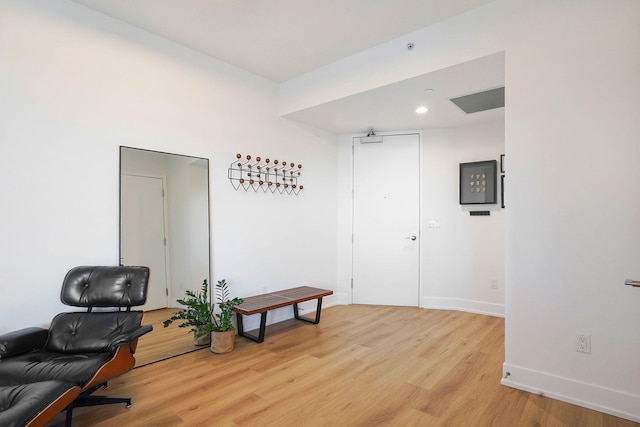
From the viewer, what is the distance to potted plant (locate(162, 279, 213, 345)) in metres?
3.05

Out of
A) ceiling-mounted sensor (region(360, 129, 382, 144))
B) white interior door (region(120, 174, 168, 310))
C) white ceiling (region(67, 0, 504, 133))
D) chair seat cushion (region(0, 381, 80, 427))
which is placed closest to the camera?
chair seat cushion (region(0, 381, 80, 427))

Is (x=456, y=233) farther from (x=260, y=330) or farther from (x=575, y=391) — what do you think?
(x=260, y=330)

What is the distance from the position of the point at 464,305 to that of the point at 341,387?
8.78ft

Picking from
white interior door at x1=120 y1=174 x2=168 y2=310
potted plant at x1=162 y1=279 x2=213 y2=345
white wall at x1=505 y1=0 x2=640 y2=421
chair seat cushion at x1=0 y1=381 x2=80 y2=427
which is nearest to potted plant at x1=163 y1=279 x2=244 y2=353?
potted plant at x1=162 y1=279 x2=213 y2=345

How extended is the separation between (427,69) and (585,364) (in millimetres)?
2465

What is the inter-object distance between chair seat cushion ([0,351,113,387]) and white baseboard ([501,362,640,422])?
274 centimetres

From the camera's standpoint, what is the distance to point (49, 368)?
1883 millimetres

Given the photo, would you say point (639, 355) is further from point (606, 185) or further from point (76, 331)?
point (76, 331)

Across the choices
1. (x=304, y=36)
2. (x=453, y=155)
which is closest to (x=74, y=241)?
(x=304, y=36)

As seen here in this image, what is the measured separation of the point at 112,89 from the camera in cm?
279

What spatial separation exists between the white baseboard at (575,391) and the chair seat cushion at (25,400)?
9.09ft

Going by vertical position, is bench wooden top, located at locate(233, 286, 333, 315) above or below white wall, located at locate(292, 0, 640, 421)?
below

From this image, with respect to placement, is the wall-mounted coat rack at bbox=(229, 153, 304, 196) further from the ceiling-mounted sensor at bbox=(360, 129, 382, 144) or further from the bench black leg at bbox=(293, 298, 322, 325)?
the bench black leg at bbox=(293, 298, 322, 325)

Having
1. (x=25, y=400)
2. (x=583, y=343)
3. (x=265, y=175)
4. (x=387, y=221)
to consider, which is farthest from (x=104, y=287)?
(x=387, y=221)
